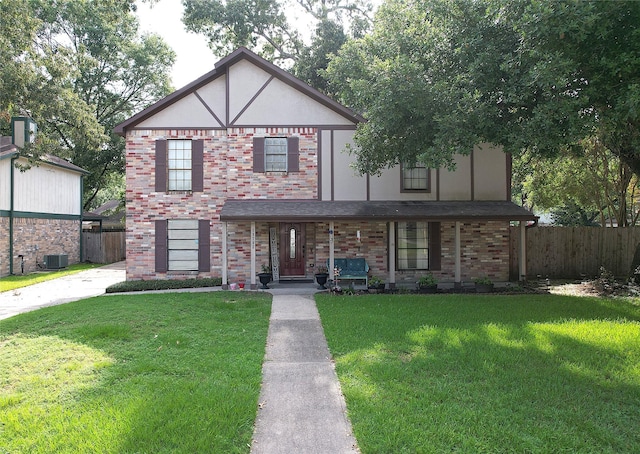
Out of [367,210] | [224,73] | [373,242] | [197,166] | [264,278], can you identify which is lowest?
[264,278]

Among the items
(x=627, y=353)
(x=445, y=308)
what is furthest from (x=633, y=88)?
(x=445, y=308)

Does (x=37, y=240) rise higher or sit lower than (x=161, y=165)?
lower

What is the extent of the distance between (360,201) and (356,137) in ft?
8.79

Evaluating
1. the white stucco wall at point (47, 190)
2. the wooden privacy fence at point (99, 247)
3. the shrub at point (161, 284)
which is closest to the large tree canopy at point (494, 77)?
the shrub at point (161, 284)

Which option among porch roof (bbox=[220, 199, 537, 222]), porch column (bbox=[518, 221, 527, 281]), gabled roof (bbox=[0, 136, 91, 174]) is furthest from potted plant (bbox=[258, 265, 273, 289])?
gabled roof (bbox=[0, 136, 91, 174])

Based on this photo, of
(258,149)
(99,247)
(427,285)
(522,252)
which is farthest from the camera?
(99,247)

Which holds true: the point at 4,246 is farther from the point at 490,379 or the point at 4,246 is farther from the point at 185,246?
the point at 490,379

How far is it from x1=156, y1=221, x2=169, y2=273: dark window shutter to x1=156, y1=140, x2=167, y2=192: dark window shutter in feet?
3.87

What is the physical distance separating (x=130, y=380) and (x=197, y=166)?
9.65 m

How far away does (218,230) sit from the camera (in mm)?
13883

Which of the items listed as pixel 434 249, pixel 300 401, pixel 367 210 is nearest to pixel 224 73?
pixel 367 210

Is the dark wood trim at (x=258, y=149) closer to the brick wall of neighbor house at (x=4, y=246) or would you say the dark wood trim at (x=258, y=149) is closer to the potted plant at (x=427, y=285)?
the potted plant at (x=427, y=285)

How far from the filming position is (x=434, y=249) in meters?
14.1

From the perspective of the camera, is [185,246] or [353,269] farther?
[185,246]
